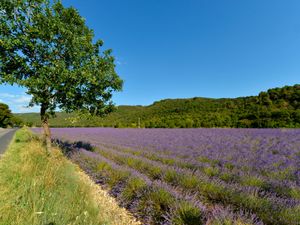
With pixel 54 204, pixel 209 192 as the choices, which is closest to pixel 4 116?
pixel 54 204

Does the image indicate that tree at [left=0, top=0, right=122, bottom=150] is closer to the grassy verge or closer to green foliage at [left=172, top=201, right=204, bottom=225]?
the grassy verge

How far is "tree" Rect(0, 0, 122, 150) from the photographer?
666 centimetres

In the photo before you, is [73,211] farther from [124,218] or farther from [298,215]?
[298,215]

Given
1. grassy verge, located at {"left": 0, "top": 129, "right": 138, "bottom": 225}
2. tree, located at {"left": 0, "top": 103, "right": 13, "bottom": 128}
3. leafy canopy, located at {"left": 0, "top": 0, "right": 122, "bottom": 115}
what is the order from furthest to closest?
tree, located at {"left": 0, "top": 103, "right": 13, "bottom": 128}
leafy canopy, located at {"left": 0, "top": 0, "right": 122, "bottom": 115}
grassy verge, located at {"left": 0, "top": 129, "right": 138, "bottom": 225}

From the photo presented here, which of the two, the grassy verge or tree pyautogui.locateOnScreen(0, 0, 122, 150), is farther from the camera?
tree pyautogui.locateOnScreen(0, 0, 122, 150)

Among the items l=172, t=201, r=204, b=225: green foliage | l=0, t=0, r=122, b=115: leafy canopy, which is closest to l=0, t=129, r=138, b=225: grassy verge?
l=172, t=201, r=204, b=225: green foliage

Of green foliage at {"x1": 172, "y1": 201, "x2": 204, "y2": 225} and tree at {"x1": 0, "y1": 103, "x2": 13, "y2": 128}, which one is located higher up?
tree at {"x1": 0, "y1": 103, "x2": 13, "y2": 128}

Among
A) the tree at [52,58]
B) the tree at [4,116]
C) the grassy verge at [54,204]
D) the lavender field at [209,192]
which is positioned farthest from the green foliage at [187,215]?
the tree at [4,116]

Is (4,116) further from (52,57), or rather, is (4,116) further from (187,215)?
(187,215)

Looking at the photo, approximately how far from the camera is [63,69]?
6676 millimetres

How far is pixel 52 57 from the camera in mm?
7383

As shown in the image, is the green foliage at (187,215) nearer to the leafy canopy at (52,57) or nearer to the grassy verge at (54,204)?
the grassy verge at (54,204)

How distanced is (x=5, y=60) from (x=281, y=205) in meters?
8.93

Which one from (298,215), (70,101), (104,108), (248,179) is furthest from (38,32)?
(298,215)
